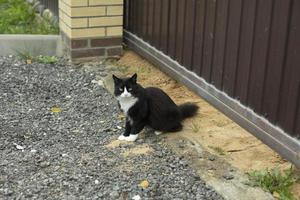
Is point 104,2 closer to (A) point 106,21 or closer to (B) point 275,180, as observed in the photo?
(A) point 106,21

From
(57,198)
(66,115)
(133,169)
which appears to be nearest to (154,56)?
(66,115)

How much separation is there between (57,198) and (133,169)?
→ 0.60 metres

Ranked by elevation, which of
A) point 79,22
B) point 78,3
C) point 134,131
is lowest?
point 134,131

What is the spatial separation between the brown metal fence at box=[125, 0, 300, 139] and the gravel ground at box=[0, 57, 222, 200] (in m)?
0.74

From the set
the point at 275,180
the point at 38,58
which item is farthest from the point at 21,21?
the point at 275,180

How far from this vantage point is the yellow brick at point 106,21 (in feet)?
20.8

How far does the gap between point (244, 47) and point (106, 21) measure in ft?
7.57

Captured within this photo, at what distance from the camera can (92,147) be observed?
4.43 metres

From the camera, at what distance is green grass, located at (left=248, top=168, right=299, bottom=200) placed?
3.66m

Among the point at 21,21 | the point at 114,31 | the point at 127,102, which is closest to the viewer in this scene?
the point at 127,102

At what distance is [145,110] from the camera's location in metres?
4.49

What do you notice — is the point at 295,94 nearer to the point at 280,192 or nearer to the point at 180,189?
the point at 280,192

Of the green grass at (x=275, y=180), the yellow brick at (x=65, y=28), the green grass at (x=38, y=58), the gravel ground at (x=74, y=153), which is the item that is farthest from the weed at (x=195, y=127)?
the green grass at (x=38, y=58)

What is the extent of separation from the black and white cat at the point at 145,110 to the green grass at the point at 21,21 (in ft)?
9.81
